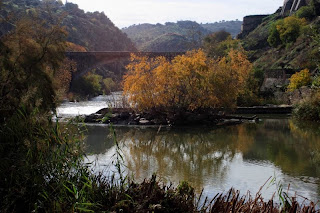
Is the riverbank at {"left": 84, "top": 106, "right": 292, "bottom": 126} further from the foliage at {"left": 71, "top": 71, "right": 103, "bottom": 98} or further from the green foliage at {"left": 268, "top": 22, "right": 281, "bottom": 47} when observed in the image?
the green foliage at {"left": 268, "top": 22, "right": 281, "bottom": 47}

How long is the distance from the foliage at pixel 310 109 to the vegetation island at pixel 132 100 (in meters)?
0.07

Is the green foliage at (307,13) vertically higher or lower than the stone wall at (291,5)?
lower

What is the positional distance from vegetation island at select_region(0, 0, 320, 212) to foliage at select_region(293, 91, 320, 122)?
0.22 ft

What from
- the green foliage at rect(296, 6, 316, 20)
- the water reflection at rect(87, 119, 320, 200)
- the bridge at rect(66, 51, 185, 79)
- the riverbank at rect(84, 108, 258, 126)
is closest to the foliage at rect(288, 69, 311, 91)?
the riverbank at rect(84, 108, 258, 126)

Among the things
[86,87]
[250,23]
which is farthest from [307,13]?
[86,87]

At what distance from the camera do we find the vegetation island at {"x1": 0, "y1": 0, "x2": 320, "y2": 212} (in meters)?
7.80

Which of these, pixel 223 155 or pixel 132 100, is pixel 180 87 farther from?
pixel 223 155

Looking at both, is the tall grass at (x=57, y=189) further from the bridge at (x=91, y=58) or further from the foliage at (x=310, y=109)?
the bridge at (x=91, y=58)

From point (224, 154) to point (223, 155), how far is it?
0.26m

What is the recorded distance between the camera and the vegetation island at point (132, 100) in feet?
25.6

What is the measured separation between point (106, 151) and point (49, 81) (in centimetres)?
639

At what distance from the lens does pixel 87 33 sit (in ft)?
396

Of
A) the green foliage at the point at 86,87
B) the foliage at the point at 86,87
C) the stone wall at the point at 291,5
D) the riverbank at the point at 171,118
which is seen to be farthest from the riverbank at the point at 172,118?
the stone wall at the point at 291,5

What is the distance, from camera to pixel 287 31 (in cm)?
5984
